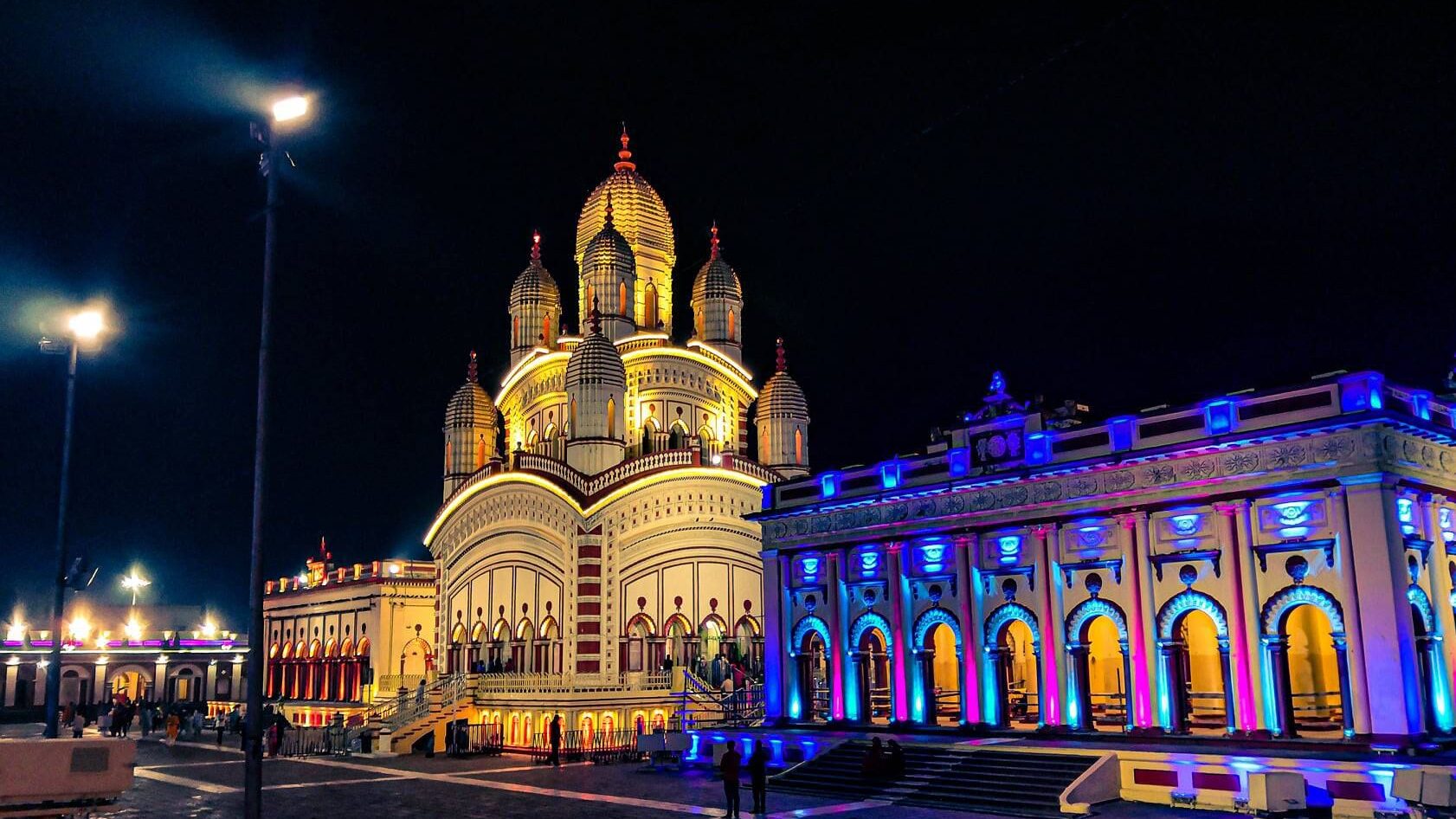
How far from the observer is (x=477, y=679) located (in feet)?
143

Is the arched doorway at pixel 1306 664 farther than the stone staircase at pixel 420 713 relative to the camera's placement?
No

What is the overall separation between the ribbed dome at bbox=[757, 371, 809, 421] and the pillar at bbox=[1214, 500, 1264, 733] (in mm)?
27831

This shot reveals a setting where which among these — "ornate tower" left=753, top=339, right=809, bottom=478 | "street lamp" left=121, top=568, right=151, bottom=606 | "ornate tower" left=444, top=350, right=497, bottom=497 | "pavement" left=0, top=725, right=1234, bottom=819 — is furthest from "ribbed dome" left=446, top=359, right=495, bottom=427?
"street lamp" left=121, top=568, right=151, bottom=606

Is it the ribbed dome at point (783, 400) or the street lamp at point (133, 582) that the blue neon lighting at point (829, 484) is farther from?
the street lamp at point (133, 582)

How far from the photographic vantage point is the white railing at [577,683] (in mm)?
40375

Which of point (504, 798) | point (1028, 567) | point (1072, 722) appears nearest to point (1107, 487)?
point (1028, 567)

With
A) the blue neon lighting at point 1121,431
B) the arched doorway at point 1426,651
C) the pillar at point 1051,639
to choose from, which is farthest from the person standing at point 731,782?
the arched doorway at point 1426,651

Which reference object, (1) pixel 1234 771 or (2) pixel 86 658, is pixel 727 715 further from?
(2) pixel 86 658

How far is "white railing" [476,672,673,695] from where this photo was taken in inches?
1590

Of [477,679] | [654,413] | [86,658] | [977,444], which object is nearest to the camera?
[977,444]

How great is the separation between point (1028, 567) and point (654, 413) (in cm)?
2295

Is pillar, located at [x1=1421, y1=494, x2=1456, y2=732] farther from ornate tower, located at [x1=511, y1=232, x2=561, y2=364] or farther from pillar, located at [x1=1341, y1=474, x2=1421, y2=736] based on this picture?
ornate tower, located at [x1=511, y1=232, x2=561, y2=364]

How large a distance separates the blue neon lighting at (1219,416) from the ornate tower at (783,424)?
1039 inches

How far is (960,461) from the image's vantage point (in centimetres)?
2877
